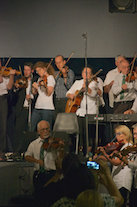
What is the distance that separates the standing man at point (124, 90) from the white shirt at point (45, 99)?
887 mm

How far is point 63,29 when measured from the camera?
390 cm

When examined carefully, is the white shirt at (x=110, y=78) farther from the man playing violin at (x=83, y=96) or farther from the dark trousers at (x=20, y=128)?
the dark trousers at (x=20, y=128)

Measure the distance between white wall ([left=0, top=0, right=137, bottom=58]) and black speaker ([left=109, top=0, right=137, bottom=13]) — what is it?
6 cm

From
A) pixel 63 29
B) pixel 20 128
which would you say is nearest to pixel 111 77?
pixel 63 29

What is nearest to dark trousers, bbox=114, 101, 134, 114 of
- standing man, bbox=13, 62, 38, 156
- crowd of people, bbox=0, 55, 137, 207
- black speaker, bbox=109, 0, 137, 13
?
crowd of people, bbox=0, 55, 137, 207

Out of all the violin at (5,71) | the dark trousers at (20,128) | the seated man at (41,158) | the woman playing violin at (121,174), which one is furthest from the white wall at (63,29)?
the woman playing violin at (121,174)

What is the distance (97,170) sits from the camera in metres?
3.42

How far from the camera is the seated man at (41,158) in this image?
3.53m

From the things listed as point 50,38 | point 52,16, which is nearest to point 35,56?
point 50,38

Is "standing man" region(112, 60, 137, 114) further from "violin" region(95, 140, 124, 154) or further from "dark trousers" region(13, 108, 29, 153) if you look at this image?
"dark trousers" region(13, 108, 29, 153)

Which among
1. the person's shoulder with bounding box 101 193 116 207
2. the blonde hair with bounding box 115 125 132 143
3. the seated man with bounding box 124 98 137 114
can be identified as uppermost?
the seated man with bounding box 124 98 137 114

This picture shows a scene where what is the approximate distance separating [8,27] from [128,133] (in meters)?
2.22

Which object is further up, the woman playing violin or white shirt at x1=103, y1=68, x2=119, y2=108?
white shirt at x1=103, y1=68, x2=119, y2=108

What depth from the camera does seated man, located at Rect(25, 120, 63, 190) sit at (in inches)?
139
